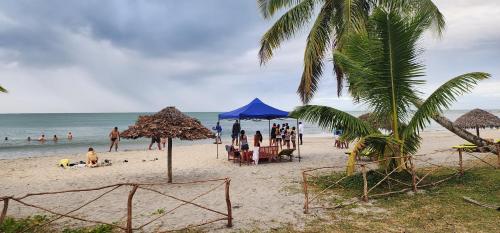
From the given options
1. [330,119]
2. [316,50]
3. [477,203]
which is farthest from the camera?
[316,50]

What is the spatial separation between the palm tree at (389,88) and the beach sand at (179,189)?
1.04m

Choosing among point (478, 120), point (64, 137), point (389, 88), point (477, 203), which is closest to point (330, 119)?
Result: point (389, 88)

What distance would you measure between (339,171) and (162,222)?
6991mm

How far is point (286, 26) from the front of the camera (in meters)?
14.0

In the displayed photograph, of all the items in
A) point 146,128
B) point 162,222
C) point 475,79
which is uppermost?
point 475,79

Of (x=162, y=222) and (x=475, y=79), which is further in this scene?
(x=475, y=79)

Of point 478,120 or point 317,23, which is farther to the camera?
point 478,120

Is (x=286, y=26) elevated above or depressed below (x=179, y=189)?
above

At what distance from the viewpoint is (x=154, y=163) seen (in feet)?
53.7

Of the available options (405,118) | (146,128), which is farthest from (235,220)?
(405,118)

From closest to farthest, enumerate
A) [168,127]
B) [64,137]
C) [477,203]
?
[477,203], [168,127], [64,137]

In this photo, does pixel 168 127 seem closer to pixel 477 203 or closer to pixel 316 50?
pixel 316 50

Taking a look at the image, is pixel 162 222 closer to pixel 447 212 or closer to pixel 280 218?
pixel 280 218

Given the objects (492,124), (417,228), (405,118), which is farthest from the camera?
(492,124)
